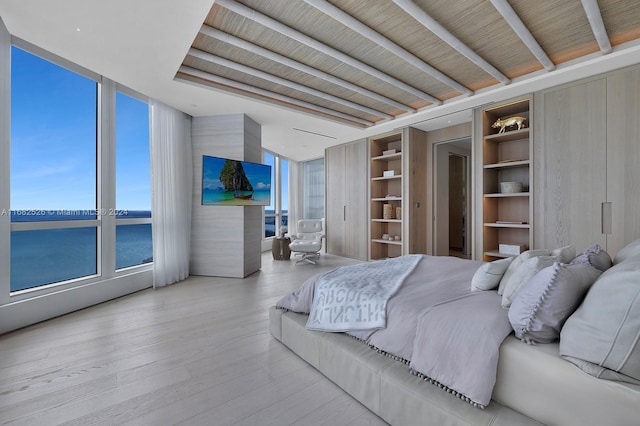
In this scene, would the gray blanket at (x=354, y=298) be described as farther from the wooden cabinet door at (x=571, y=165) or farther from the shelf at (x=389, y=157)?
the shelf at (x=389, y=157)

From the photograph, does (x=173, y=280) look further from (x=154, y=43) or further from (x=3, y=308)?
(x=154, y=43)

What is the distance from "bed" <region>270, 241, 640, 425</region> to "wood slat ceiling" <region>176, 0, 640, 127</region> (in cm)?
206

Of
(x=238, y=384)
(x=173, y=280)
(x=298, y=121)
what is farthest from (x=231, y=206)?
(x=238, y=384)

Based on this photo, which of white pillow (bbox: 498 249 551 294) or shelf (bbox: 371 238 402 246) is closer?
white pillow (bbox: 498 249 551 294)

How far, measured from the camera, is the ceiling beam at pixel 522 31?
219 cm

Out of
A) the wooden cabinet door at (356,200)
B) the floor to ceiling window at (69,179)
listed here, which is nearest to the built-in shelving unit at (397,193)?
the wooden cabinet door at (356,200)

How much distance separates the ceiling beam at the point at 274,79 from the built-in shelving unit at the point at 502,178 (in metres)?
1.75

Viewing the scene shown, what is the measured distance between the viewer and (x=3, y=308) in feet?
8.43

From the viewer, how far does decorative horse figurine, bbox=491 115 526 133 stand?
3.74m

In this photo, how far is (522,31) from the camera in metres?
2.47

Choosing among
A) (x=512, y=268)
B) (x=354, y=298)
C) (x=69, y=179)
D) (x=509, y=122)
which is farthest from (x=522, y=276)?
Answer: (x=69, y=179)

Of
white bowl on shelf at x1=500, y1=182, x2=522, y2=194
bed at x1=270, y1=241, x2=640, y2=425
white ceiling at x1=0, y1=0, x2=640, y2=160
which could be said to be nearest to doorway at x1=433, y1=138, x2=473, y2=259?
white ceiling at x1=0, y1=0, x2=640, y2=160

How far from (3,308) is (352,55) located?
419 cm

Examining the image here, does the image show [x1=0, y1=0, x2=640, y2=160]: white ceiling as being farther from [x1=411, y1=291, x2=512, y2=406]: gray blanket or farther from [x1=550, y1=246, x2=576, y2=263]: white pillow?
[x1=411, y1=291, x2=512, y2=406]: gray blanket
